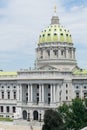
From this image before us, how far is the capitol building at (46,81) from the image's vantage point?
116 m

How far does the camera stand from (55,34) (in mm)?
126750

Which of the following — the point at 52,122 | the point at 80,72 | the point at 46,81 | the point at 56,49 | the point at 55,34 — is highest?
the point at 55,34

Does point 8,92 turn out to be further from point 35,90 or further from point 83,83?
point 83,83

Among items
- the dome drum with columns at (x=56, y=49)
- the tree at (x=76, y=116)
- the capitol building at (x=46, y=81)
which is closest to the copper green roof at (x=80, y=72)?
the capitol building at (x=46, y=81)

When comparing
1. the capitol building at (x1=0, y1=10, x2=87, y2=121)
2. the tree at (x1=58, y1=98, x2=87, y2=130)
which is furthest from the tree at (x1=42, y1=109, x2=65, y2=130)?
the capitol building at (x1=0, y1=10, x2=87, y2=121)

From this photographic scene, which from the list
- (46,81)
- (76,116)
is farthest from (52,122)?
(46,81)

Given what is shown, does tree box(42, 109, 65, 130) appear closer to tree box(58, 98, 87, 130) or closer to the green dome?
tree box(58, 98, 87, 130)

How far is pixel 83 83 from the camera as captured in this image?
117375 millimetres

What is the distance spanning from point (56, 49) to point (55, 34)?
4148 millimetres

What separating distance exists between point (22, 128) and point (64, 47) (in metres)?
35.5

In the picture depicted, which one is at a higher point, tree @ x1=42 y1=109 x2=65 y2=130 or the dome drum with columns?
the dome drum with columns

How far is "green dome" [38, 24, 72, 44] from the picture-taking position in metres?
127

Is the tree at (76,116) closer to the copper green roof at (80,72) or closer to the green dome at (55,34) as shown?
the copper green roof at (80,72)

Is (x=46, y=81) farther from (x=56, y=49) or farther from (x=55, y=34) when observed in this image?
(x=55, y=34)
